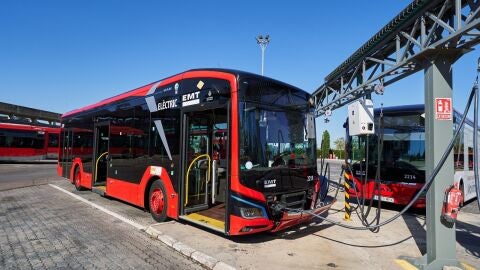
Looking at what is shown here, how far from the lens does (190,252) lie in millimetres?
5508

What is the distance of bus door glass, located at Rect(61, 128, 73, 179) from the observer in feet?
43.9

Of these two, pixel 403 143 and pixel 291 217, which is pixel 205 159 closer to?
pixel 291 217

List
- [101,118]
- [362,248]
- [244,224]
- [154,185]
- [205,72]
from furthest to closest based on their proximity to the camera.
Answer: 1. [101,118]
2. [154,185]
3. [205,72]
4. [362,248]
5. [244,224]

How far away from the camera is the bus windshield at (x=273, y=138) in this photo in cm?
579

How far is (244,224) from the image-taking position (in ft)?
18.5

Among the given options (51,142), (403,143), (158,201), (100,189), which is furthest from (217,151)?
(51,142)

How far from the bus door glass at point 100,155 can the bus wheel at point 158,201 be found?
12.7 ft

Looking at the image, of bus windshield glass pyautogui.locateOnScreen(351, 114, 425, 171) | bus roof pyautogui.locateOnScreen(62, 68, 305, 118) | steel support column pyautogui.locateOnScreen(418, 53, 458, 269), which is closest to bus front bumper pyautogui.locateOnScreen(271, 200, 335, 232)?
steel support column pyautogui.locateOnScreen(418, 53, 458, 269)

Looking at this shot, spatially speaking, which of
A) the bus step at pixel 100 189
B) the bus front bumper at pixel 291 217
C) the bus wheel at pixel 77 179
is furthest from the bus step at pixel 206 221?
the bus wheel at pixel 77 179

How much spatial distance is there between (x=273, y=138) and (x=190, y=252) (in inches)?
94.0

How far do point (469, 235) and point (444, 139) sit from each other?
3.53m

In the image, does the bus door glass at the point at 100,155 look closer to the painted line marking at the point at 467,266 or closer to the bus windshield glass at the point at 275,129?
the bus windshield glass at the point at 275,129

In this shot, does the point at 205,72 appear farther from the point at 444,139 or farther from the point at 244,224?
the point at 444,139

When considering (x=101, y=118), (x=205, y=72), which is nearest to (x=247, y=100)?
(x=205, y=72)
